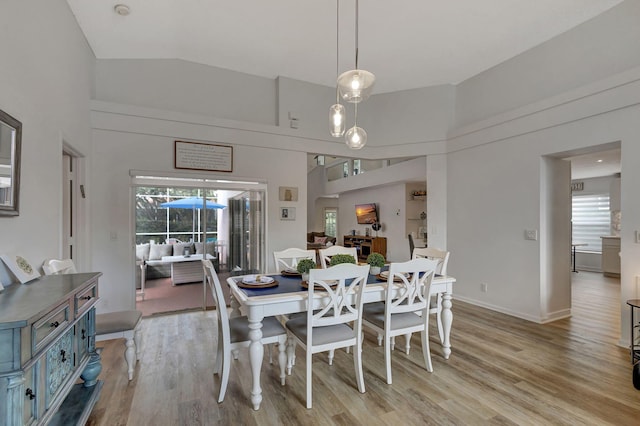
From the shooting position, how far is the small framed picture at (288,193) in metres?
4.80

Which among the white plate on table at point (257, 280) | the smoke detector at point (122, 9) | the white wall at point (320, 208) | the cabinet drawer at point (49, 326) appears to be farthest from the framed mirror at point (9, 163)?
the white wall at point (320, 208)

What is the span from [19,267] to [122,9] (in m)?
2.75

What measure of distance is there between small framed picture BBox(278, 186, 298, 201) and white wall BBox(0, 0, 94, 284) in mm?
2546

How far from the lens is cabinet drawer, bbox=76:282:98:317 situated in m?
1.75

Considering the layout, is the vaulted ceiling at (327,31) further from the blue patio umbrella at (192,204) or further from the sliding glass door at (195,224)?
the blue patio umbrella at (192,204)

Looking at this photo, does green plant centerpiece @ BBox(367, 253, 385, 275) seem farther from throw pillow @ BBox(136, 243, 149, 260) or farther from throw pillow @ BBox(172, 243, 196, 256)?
throw pillow @ BBox(136, 243, 149, 260)

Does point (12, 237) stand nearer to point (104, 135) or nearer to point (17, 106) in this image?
point (17, 106)

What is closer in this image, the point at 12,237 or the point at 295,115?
the point at 12,237

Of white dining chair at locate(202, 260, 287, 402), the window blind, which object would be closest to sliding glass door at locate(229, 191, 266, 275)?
white dining chair at locate(202, 260, 287, 402)

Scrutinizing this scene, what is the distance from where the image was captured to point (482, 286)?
177 inches

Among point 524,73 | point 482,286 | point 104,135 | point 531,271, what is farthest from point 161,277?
point 524,73

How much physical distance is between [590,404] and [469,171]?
10.6ft

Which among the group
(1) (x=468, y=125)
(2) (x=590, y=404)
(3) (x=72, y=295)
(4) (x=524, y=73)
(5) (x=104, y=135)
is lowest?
(2) (x=590, y=404)

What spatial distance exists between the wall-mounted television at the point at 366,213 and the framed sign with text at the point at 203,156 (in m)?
5.48
